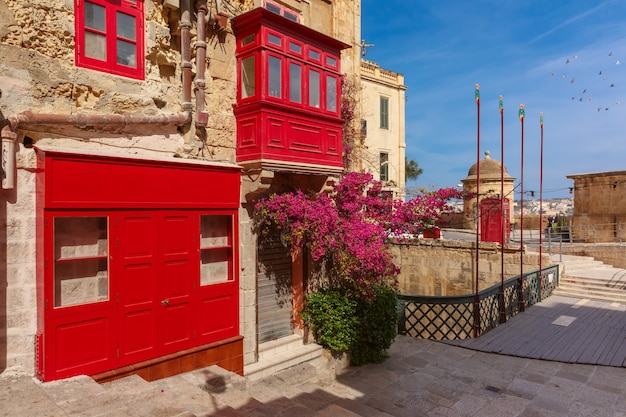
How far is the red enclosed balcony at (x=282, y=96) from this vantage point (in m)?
7.37

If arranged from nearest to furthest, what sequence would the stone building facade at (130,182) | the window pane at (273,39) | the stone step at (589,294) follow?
the stone building facade at (130,182) < the window pane at (273,39) < the stone step at (589,294)

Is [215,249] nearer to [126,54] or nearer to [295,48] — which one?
[126,54]

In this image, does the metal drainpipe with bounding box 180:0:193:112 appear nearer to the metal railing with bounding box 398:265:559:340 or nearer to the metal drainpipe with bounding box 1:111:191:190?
the metal drainpipe with bounding box 1:111:191:190

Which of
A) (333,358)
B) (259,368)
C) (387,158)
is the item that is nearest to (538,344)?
(333,358)

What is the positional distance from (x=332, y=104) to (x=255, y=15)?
2349mm

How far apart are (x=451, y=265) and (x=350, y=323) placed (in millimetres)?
11740

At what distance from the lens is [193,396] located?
5.52 metres

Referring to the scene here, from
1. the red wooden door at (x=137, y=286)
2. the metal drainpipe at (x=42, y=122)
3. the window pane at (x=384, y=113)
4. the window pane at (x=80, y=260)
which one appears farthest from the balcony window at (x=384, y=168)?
the window pane at (x=80, y=260)

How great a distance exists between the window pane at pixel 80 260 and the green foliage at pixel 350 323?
14.8 feet

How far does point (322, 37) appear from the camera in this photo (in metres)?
8.32

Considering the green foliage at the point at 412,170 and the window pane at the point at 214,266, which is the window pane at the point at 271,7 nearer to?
the window pane at the point at 214,266

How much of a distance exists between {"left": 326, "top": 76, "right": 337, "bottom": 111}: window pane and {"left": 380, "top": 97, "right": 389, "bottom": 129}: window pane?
20879 mm

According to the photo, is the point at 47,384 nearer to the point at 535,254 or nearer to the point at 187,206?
the point at 187,206

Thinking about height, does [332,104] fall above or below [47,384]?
above
